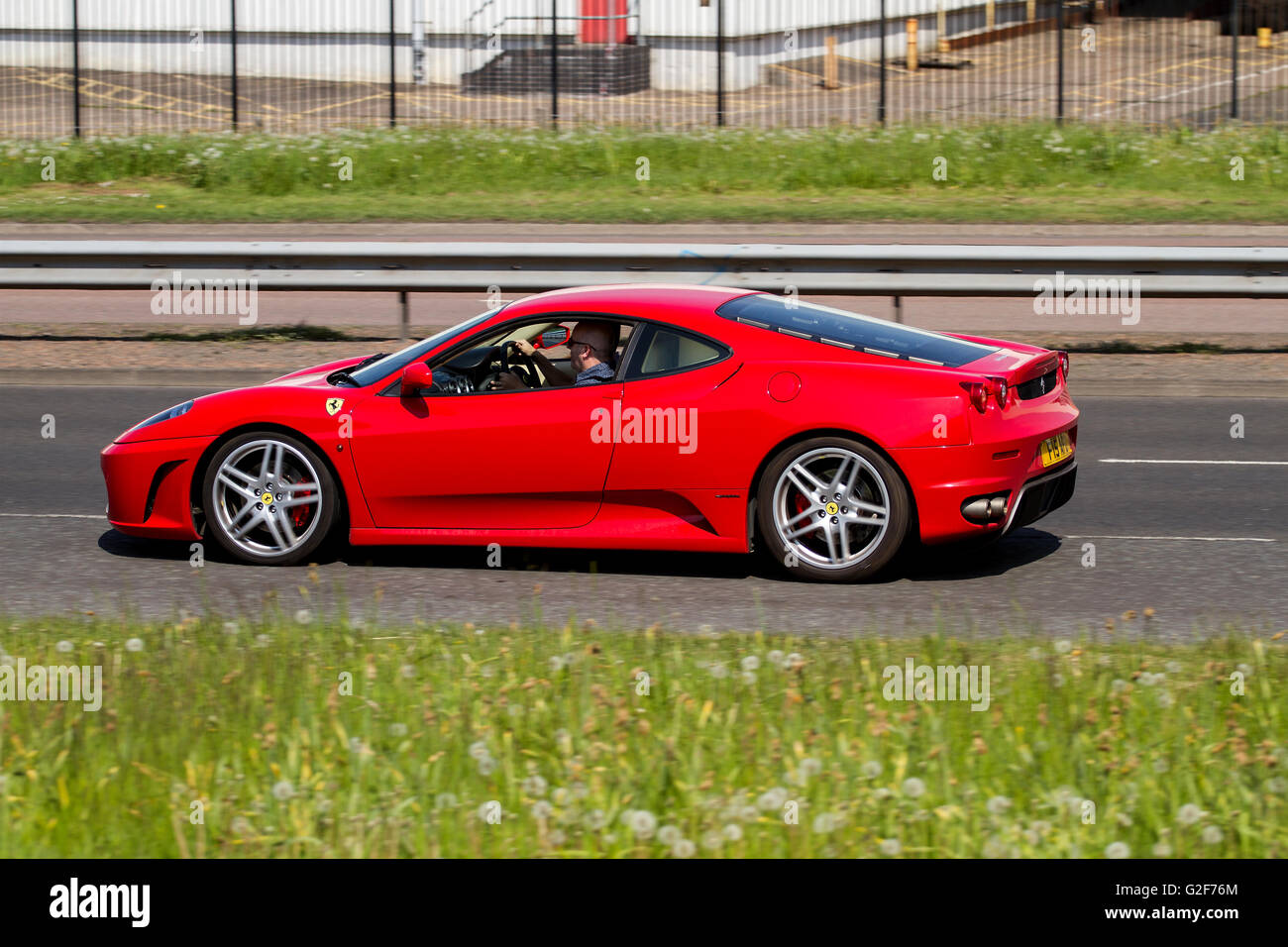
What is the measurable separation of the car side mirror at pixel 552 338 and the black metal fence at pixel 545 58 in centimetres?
2349

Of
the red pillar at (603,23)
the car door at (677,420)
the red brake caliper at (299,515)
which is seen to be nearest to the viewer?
the car door at (677,420)

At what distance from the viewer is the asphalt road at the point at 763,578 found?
7.37m

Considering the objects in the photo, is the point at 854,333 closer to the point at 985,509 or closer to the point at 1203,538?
the point at 985,509

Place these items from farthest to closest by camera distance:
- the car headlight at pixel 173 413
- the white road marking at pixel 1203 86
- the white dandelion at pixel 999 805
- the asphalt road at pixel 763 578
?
the white road marking at pixel 1203 86
the car headlight at pixel 173 413
the asphalt road at pixel 763 578
the white dandelion at pixel 999 805

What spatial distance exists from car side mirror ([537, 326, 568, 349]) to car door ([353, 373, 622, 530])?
0.45 m

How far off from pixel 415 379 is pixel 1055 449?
9.79 ft

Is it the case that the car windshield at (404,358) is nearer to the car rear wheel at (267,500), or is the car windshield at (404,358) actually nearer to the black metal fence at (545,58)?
the car rear wheel at (267,500)

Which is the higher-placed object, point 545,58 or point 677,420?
point 545,58

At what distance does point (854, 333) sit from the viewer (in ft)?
26.7

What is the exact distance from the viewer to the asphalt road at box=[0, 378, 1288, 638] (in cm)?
737

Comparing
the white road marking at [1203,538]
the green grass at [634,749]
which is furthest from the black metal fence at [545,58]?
the green grass at [634,749]

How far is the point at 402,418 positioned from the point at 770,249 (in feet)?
23.2

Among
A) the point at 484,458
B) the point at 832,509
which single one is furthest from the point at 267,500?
the point at 832,509

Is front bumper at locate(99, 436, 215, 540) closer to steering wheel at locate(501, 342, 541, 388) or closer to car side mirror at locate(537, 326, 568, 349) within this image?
steering wheel at locate(501, 342, 541, 388)
